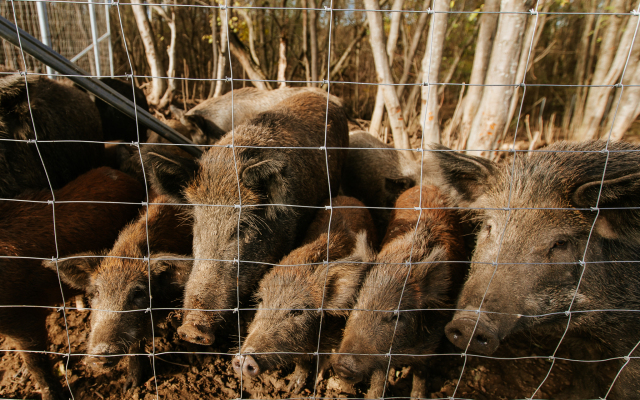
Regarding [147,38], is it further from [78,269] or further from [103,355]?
[103,355]

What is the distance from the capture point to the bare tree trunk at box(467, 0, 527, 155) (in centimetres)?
396

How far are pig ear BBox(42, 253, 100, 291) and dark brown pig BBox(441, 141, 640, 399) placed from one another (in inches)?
96.2

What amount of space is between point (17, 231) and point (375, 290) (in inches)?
101

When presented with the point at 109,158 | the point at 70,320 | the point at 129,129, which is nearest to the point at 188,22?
the point at 129,129

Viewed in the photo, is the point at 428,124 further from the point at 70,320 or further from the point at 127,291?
the point at 70,320

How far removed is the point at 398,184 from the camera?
4504mm

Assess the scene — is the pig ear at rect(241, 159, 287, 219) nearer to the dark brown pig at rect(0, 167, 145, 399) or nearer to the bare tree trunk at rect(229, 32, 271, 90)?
the dark brown pig at rect(0, 167, 145, 399)

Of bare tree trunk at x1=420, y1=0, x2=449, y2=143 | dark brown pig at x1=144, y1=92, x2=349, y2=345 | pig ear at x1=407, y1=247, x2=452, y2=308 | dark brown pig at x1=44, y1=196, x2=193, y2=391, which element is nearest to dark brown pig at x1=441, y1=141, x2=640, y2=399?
pig ear at x1=407, y1=247, x2=452, y2=308

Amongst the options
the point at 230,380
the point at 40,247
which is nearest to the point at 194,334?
the point at 230,380

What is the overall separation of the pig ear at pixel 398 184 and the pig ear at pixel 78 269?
9.29ft

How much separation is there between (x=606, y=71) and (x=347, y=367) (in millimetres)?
7563

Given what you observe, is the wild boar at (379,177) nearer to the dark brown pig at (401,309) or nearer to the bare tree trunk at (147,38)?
the dark brown pig at (401,309)

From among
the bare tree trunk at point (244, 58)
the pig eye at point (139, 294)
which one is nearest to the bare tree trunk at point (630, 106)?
the bare tree trunk at point (244, 58)

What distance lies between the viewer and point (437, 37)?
15.0ft
